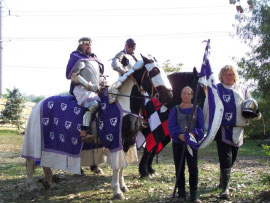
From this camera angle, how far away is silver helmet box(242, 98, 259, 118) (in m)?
5.46

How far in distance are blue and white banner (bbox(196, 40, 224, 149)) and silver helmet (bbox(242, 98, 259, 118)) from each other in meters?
0.38

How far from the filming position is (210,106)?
562cm

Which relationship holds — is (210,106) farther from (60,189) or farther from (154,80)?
(60,189)

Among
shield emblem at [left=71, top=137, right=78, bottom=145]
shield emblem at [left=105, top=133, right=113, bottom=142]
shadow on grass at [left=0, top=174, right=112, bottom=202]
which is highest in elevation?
shield emblem at [left=105, top=133, right=113, bottom=142]

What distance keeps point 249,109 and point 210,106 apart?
59 cm

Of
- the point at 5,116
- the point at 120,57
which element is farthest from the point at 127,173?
the point at 5,116

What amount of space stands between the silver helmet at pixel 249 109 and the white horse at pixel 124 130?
1186 millimetres

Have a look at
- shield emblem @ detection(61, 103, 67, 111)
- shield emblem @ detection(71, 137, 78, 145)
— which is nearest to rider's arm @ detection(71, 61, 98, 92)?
shield emblem @ detection(61, 103, 67, 111)

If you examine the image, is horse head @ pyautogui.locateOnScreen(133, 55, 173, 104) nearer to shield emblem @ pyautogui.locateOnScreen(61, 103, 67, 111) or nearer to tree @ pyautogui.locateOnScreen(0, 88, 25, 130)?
shield emblem @ pyautogui.locateOnScreen(61, 103, 67, 111)

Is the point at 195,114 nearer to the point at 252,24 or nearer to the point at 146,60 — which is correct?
the point at 146,60

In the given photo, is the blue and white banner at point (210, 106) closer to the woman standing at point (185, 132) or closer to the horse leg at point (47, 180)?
the woman standing at point (185, 132)

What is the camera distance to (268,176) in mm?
5453

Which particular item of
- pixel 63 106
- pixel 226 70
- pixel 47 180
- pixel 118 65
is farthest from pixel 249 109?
pixel 47 180

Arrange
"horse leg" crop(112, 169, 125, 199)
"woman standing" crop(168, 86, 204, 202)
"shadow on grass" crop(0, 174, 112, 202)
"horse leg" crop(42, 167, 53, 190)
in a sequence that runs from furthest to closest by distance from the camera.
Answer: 1. "horse leg" crop(42, 167, 53, 190)
2. "shadow on grass" crop(0, 174, 112, 202)
3. "horse leg" crop(112, 169, 125, 199)
4. "woman standing" crop(168, 86, 204, 202)
